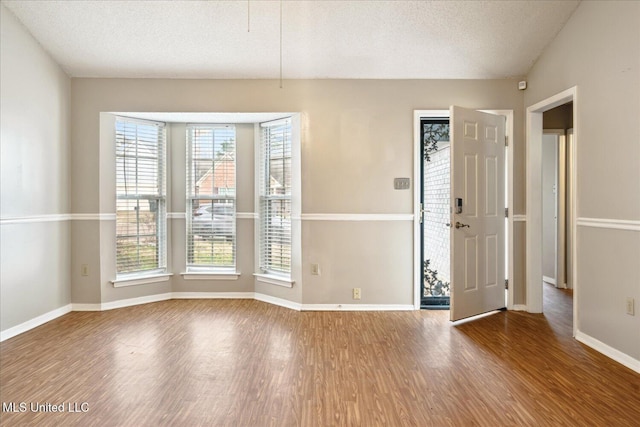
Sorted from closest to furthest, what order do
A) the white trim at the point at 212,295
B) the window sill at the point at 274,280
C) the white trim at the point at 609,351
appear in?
the white trim at the point at 609,351
the window sill at the point at 274,280
the white trim at the point at 212,295

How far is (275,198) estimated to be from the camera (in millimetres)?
4496

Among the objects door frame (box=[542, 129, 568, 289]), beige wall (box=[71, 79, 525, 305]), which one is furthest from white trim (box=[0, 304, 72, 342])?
door frame (box=[542, 129, 568, 289])

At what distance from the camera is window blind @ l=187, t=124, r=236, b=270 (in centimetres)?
468

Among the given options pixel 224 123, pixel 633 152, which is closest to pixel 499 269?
pixel 633 152

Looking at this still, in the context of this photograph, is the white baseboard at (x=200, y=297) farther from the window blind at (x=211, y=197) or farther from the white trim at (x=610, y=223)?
the white trim at (x=610, y=223)

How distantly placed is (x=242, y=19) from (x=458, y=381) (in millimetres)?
3377

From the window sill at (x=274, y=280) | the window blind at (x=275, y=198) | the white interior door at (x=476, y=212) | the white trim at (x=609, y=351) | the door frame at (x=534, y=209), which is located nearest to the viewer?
the white trim at (x=609, y=351)

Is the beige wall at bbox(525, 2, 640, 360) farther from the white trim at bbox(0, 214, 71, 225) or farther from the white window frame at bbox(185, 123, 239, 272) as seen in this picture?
the white trim at bbox(0, 214, 71, 225)

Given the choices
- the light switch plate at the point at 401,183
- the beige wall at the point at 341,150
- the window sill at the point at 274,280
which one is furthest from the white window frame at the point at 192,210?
the light switch plate at the point at 401,183

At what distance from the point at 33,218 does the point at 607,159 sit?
4.92 metres

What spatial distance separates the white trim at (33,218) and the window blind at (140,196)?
52 cm

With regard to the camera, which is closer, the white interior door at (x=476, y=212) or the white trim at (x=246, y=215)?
the white interior door at (x=476, y=212)

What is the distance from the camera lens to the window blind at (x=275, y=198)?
4.40m

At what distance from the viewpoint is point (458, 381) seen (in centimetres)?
246
